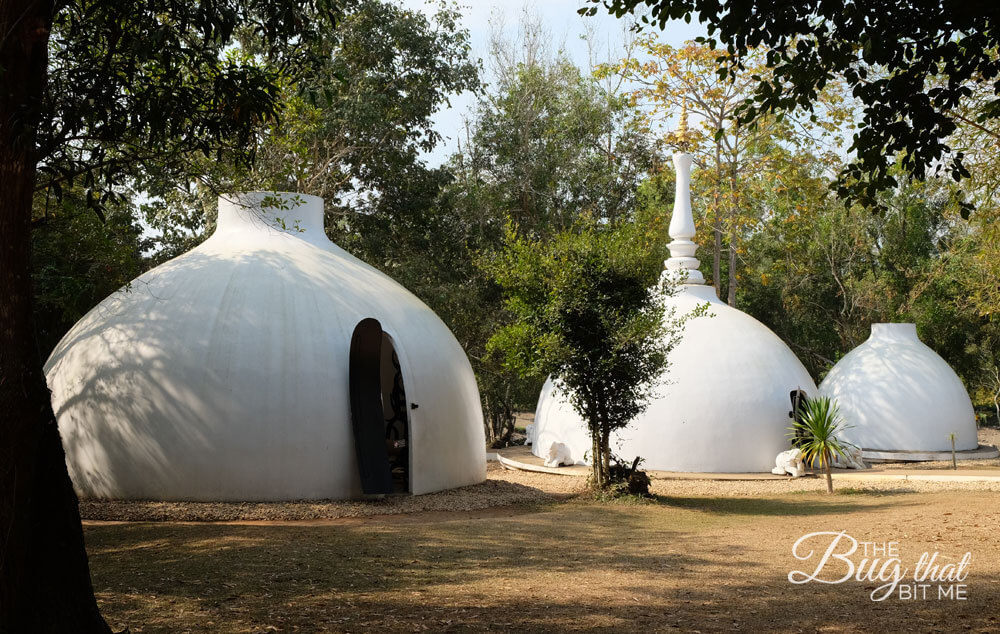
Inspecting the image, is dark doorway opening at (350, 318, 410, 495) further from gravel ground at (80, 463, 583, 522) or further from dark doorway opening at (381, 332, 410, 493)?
gravel ground at (80, 463, 583, 522)

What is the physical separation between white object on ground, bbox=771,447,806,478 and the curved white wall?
44cm

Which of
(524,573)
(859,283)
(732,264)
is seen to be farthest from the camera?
(859,283)

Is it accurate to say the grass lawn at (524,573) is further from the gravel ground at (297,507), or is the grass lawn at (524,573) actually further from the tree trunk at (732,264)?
the tree trunk at (732,264)

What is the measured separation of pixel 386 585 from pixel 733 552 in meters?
3.67

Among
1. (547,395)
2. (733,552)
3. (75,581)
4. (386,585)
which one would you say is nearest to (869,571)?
(733,552)

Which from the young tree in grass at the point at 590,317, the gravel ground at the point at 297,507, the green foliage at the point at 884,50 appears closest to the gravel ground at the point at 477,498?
the gravel ground at the point at 297,507

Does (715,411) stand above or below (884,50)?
below

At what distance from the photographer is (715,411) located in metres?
18.2

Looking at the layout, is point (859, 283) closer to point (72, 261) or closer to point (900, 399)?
point (900, 399)

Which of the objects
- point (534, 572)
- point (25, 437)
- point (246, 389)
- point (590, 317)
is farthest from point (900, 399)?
point (25, 437)

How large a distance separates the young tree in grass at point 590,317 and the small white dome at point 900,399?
10189 mm

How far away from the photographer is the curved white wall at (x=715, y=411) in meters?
18.1

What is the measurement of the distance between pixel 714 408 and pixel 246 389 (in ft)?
31.8

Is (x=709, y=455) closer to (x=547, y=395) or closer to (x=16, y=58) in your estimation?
(x=547, y=395)
